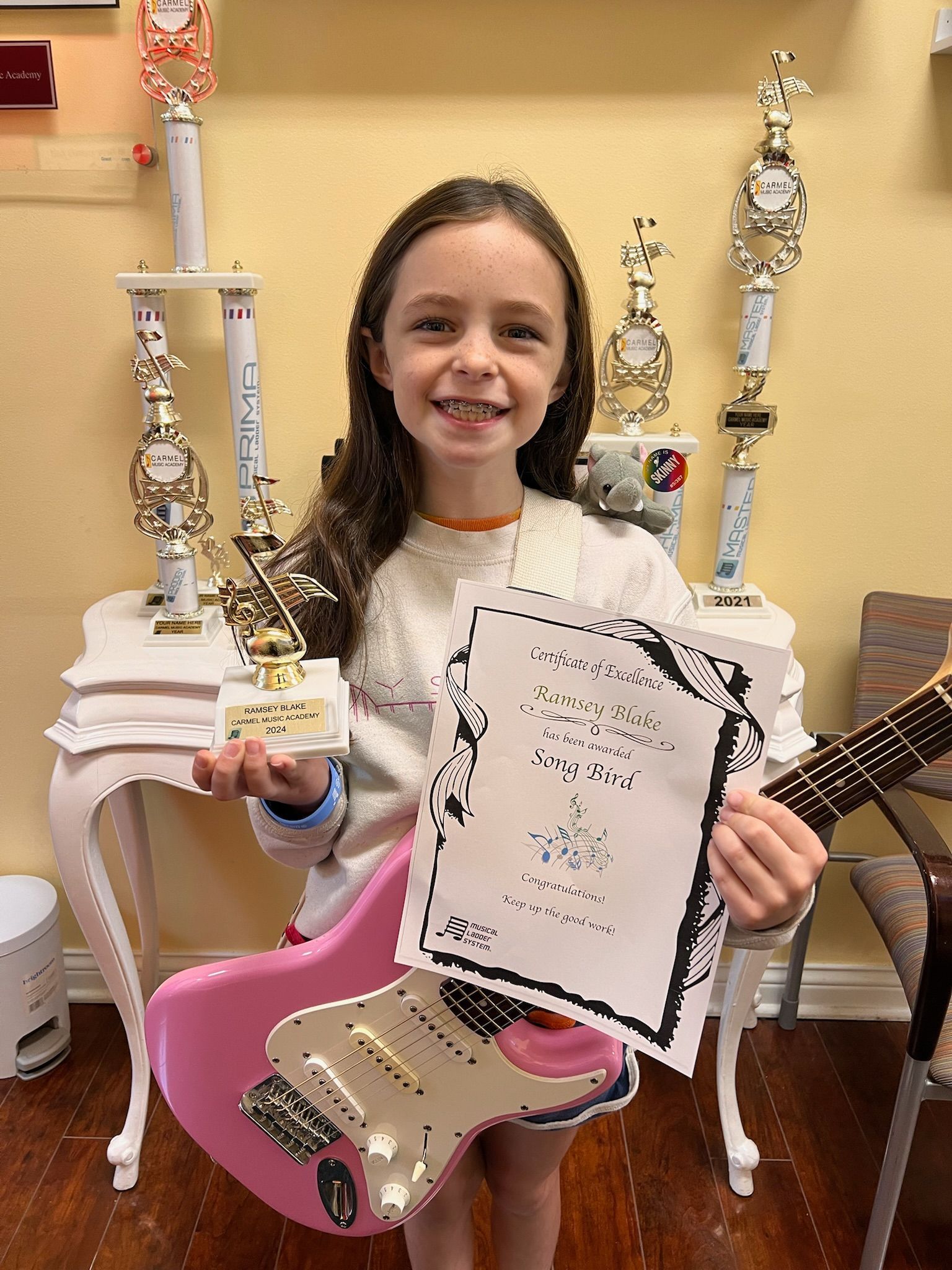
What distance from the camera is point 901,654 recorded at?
1.59 metres

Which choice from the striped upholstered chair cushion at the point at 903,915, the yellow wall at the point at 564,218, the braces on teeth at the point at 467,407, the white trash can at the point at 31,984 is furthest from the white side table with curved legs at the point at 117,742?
the striped upholstered chair cushion at the point at 903,915

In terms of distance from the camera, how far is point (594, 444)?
1404 mm

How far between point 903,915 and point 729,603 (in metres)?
0.56

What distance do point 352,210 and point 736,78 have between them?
64cm

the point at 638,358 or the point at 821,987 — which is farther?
the point at 821,987

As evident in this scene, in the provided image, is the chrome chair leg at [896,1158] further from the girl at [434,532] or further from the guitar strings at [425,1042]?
the guitar strings at [425,1042]

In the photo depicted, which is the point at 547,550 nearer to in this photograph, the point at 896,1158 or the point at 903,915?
the point at 903,915

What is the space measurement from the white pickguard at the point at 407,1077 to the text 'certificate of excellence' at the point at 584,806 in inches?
4.2

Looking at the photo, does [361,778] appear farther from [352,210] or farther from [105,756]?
[352,210]

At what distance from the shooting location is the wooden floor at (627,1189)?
1.44 meters

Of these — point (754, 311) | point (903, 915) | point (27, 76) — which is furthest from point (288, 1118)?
point (27, 76)

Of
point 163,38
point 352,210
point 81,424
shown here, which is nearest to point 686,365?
point 352,210

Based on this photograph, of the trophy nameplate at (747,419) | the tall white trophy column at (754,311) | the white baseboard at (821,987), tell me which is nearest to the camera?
the tall white trophy column at (754,311)

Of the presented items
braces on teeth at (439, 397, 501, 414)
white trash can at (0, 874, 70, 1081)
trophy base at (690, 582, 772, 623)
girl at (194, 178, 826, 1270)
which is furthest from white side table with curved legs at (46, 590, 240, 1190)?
trophy base at (690, 582, 772, 623)
